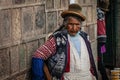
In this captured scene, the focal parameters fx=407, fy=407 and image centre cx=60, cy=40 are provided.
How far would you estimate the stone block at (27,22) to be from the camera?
15.1ft

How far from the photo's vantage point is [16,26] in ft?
14.6

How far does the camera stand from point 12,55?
441 centimetres

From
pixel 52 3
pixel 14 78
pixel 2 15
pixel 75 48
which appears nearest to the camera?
pixel 2 15

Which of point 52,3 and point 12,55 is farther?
point 52,3

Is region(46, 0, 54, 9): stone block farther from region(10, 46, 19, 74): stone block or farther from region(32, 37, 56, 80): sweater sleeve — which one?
region(10, 46, 19, 74): stone block

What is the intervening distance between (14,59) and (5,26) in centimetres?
42

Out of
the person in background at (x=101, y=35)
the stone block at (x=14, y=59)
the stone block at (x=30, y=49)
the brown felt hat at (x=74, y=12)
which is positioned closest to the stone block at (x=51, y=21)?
the stone block at (x=30, y=49)

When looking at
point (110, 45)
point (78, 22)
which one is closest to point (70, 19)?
point (78, 22)

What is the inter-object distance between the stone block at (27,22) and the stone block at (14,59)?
0.22 metres

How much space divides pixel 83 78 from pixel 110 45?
560 cm

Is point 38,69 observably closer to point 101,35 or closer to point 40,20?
point 40,20

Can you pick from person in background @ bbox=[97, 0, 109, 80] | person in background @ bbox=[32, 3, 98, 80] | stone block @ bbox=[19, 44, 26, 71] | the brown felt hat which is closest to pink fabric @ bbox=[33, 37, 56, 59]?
person in background @ bbox=[32, 3, 98, 80]

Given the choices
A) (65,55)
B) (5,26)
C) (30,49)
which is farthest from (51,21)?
(5,26)

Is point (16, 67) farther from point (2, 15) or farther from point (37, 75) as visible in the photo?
point (2, 15)
